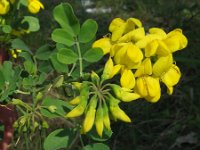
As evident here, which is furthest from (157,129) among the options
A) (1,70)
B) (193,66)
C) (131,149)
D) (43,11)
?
(1,70)

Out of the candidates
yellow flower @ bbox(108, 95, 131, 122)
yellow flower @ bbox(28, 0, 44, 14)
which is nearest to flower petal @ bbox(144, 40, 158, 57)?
yellow flower @ bbox(108, 95, 131, 122)

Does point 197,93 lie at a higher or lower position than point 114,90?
lower

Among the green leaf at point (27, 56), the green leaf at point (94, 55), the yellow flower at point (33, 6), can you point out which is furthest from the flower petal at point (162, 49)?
the yellow flower at point (33, 6)

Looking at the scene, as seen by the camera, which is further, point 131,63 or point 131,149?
point 131,149

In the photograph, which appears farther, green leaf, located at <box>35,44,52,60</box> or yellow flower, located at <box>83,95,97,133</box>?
green leaf, located at <box>35,44,52,60</box>

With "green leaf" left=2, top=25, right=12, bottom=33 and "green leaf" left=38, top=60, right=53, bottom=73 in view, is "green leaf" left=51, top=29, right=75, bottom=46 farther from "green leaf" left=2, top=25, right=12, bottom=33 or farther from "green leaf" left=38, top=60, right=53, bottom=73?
"green leaf" left=2, top=25, right=12, bottom=33

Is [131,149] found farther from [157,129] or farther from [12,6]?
[12,6]

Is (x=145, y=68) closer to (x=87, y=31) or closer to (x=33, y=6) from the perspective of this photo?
(x=87, y=31)
